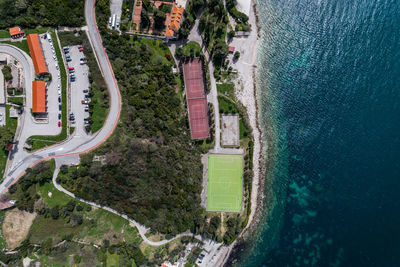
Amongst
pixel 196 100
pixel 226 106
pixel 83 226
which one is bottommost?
pixel 83 226

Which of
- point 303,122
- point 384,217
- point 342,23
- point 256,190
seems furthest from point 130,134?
point 384,217

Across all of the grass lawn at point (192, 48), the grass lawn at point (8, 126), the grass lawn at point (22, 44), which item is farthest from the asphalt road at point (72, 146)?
the grass lawn at point (192, 48)

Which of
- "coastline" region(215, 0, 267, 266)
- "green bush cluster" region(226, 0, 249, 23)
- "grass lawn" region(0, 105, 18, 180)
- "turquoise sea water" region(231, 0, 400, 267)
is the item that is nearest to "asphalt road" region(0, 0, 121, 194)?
"grass lawn" region(0, 105, 18, 180)

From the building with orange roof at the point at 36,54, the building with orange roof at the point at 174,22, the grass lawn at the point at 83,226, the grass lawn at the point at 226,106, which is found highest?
the building with orange roof at the point at 174,22

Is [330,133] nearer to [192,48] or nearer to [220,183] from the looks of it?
[220,183]

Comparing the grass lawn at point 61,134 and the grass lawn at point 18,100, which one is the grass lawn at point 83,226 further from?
the grass lawn at point 18,100

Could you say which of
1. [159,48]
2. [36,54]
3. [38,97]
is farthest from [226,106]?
[36,54]
